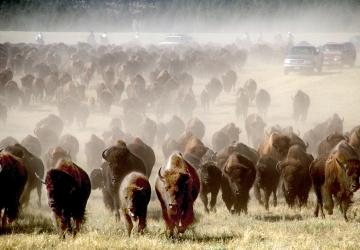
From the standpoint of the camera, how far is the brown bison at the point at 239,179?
1231cm

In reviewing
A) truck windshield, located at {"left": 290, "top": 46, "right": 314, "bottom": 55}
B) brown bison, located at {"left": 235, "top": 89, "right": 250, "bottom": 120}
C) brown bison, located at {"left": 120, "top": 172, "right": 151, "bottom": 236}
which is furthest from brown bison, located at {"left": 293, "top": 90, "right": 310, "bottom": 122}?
brown bison, located at {"left": 120, "top": 172, "right": 151, "bottom": 236}

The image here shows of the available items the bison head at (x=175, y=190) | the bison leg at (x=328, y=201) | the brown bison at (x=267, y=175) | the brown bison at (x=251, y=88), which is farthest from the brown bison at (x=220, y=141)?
the brown bison at (x=251, y=88)

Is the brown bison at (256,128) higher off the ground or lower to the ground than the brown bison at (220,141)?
higher

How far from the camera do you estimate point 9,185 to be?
34.6ft

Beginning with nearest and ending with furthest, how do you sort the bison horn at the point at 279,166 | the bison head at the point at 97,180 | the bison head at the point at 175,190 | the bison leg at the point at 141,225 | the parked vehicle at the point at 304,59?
the bison head at the point at 175,190
the bison leg at the point at 141,225
the bison horn at the point at 279,166
the bison head at the point at 97,180
the parked vehicle at the point at 304,59

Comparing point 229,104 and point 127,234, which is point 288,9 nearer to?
point 229,104

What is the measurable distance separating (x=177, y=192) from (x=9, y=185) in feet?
12.3

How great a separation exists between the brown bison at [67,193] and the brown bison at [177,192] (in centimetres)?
148

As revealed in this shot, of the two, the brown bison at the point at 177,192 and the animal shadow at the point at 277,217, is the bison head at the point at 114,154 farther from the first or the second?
the animal shadow at the point at 277,217

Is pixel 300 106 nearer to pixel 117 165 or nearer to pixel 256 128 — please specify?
pixel 256 128

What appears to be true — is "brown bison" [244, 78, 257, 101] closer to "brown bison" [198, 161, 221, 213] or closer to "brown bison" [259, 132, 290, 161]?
"brown bison" [259, 132, 290, 161]

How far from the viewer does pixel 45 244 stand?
888 centimetres

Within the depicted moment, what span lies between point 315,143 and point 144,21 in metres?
103

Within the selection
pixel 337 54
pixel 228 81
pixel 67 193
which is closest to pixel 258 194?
pixel 67 193
